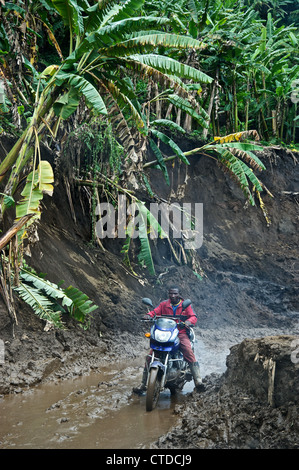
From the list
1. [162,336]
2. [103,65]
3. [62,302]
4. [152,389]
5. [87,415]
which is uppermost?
[103,65]

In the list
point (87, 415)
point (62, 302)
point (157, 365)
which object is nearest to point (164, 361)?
point (157, 365)

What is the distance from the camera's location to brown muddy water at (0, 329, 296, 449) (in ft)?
16.0

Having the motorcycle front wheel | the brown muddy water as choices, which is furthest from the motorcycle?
the brown muddy water

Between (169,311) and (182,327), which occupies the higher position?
(169,311)

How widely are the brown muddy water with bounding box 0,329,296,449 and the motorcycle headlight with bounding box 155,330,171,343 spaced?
0.94m

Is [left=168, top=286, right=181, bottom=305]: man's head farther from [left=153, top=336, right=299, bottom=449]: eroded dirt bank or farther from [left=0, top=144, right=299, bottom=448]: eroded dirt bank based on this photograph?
[left=153, top=336, right=299, bottom=449]: eroded dirt bank

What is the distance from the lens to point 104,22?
298 inches

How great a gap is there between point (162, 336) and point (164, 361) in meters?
0.35

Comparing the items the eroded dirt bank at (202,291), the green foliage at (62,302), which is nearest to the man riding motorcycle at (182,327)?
the eroded dirt bank at (202,291)

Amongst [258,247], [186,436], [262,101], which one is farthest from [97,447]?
[262,101]

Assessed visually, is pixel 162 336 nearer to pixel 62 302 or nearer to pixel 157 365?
pixel 157 365

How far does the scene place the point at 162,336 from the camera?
6262 millimetres

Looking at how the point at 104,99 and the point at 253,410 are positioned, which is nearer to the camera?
the point at 253,410

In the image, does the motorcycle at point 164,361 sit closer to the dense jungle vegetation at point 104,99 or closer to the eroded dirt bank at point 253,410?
the eroded dirt bank at point 253,410
